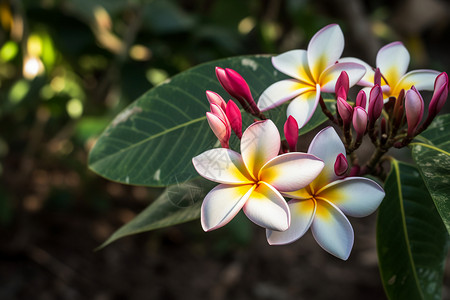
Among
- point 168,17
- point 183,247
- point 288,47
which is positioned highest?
point 168,17

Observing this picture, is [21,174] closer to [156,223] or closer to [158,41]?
[158,41]

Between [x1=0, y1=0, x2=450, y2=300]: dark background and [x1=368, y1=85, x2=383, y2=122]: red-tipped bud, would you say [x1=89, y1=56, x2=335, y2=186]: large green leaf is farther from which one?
[x1=0, y1=0, x2=450, y2=300]: dark background

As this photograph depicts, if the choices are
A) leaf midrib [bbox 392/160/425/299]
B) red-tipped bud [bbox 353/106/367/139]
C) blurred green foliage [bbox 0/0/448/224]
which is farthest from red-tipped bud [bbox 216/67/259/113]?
blurred green foliage [bbox 0/0/448/224]

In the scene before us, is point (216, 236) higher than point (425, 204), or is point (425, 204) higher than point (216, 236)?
point (425, 204)

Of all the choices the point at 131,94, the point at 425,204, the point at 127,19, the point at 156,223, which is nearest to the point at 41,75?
the point at 131,94

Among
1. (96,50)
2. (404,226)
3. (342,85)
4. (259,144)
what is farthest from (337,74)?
(96,50)

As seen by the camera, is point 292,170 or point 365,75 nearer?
point 292,170

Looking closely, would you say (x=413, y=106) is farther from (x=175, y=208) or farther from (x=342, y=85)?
(x=175, y=208)
